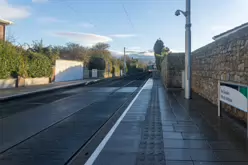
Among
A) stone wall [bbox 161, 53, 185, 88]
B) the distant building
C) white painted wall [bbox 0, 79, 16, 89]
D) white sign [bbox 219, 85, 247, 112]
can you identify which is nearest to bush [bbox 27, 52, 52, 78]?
white painted wall [bbox 0, 79, 16, 89]

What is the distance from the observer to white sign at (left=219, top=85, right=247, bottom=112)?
6.36 meters

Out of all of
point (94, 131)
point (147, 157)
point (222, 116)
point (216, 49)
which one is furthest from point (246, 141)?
point (216, 49)

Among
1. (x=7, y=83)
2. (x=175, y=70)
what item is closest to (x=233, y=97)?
(x=175, y=70)

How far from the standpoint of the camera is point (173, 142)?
5.69 m

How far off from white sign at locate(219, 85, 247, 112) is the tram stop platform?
595 mm

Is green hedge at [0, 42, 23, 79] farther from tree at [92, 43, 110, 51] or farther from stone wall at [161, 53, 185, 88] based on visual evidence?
tree at [92, 43, 110, 51]

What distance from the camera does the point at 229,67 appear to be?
8602 millimetres

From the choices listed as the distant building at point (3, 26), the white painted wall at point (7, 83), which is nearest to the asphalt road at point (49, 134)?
the white painted wall at point (7, 83)

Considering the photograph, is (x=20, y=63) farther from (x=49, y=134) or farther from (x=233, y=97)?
(x=233, y=97)

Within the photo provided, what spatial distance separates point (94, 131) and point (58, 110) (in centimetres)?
396

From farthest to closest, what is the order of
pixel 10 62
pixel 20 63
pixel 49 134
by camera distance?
pixel 20 63
pixel 10 62
pixel 49 134

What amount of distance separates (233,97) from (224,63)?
2.48 metres

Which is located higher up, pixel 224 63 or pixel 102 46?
pixel 102 46

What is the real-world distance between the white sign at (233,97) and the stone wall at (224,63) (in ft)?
1.19
